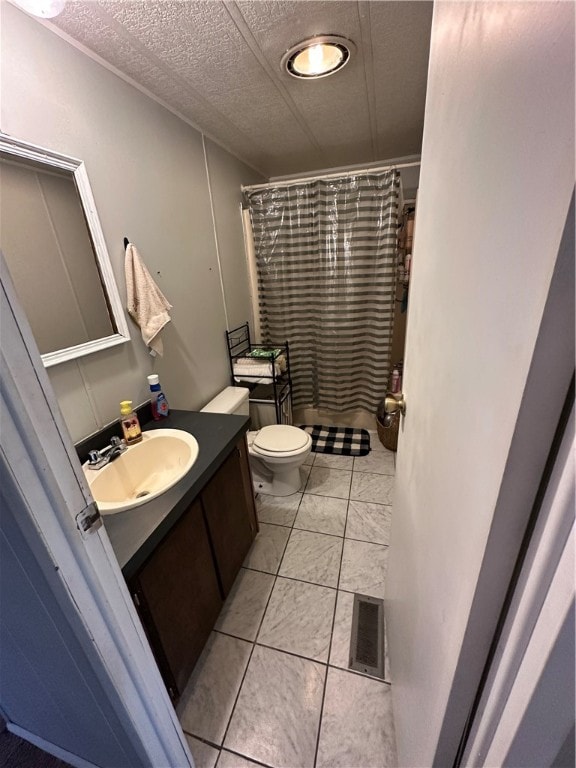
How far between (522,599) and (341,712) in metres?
1.12

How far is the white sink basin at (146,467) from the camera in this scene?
107 cm

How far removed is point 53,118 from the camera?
103 cm

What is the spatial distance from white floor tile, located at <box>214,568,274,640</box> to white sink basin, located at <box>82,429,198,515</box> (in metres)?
0.70

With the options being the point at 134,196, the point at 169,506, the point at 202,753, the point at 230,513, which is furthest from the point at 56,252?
the point at 202,753

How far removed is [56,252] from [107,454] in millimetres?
764

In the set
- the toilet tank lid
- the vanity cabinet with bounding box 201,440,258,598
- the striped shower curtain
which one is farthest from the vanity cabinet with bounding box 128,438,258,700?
the striped shower curtain

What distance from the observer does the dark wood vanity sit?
0.84 metres

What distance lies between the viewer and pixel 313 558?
5.21 feet

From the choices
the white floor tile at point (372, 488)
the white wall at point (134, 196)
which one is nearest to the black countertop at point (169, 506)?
the white wall at point (134, 196)

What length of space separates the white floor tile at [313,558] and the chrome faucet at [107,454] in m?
1.01

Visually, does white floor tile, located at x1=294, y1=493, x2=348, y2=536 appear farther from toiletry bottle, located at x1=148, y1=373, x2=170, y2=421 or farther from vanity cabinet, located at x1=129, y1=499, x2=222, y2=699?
toiletry bottle, located at x1=148, y1=373, x2=170, y2=421

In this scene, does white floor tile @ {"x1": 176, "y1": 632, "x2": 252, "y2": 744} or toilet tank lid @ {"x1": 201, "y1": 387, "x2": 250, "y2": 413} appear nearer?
white floor tile @ {"x1": 176, "y1": 632, "x2": 252, "y2": 744}

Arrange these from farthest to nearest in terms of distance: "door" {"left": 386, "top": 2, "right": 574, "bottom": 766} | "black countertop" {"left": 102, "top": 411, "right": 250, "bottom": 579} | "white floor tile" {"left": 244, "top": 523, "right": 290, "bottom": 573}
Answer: "white floor tile" {"left": 244, "top": 523, "right": 290, "bottom": 573}, "black countertop" {"left": 102, "top": 411, "right": 250, "bottom": 579}, "door" {"left": 386, "top": 2, "right": 574, "bottom": 766}

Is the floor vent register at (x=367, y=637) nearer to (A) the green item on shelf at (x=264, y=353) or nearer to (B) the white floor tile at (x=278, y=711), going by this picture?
(B) the white floor tile at (x=278, y=711)
